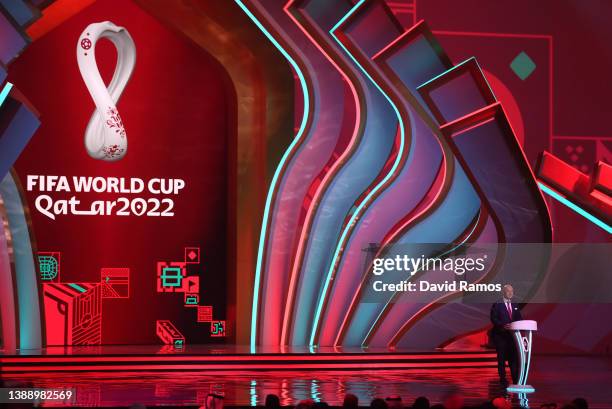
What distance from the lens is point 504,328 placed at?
9289mm

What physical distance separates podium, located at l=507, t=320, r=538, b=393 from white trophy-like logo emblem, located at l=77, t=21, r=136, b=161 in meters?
5.97

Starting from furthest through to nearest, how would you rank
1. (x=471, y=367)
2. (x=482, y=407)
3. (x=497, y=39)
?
(x=497, y=39) → (x=471, y=367) → (x=482, y=407)

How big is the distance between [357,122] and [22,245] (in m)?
4.59

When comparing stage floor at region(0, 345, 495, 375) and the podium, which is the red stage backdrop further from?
the podium

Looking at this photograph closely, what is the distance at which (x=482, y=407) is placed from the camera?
4.36 metres

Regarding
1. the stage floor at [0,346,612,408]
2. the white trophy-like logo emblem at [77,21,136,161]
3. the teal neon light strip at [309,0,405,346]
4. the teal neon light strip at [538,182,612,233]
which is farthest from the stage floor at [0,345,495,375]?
the white trophy-like logo emblem at [77,21,136,161]

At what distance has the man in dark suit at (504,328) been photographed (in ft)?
30.9

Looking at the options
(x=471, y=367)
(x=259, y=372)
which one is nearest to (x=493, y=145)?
(x=471, y=367)

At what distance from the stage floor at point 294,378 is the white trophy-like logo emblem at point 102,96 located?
8.80 feet

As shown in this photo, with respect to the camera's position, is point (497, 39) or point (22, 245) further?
point (497, 39)

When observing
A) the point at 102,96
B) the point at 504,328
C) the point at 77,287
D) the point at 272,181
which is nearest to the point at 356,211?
the point at 272,181

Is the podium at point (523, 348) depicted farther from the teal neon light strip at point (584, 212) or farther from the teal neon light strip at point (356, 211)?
the teal neon light strip at point (584, 212)

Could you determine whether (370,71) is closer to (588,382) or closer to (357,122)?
(357,122)

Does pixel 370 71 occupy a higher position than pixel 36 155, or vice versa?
pixel 370 71
